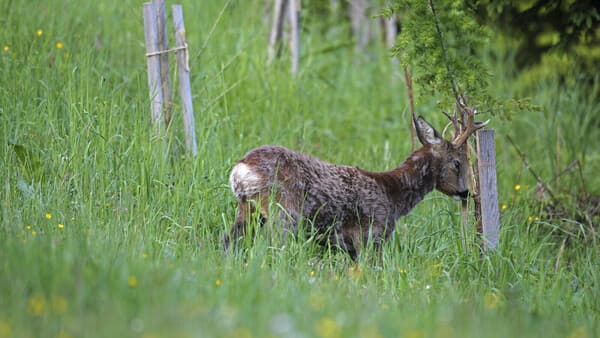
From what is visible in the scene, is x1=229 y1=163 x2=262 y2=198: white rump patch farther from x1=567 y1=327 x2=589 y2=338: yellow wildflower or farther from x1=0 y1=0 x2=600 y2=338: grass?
x1=567 y1=327 x2=589 y2=338: yellow wildflower

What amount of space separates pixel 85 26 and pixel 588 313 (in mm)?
6611

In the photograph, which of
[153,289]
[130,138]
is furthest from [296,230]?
[153,289]

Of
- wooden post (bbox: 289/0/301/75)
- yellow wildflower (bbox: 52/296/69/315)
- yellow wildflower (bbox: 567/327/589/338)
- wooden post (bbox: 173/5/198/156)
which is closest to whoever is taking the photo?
yellow wildflower (bbox: 52/296/69/315)

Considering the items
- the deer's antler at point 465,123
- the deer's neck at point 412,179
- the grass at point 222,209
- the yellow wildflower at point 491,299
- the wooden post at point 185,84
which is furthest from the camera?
the wooden post at point 185,84

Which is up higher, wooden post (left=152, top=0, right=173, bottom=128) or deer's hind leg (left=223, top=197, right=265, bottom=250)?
wooden post (left=152, top=0, right=173, bottom=128)

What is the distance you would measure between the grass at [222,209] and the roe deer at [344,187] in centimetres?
28

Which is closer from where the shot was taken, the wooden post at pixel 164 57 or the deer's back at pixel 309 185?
the deer's back at pixel 309 185

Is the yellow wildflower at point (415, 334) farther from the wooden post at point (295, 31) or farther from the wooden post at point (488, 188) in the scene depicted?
the wooden post at point (295, 31)

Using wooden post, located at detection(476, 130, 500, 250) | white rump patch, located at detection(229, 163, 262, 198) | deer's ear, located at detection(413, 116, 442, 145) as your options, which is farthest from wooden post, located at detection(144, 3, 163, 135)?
wooden post, located at detection(476, 130, 500, 250)

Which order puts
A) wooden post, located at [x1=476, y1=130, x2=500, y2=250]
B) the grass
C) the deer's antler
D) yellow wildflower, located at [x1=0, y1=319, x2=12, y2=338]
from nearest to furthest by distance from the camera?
yellow wildflower, located at [x1=0, y1=319, x2=12, y2=338]
the grass
wooden post, located at [x1=476, y1=130, x2=500, y2=250]
the deer's antler

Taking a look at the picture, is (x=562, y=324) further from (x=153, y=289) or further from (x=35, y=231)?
(x=35, y=231)

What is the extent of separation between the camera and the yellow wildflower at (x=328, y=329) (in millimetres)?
3887

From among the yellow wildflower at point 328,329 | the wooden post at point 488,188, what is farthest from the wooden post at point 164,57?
the yellow wildflower at point 328,329

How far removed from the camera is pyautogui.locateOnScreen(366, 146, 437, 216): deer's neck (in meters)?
7.61
